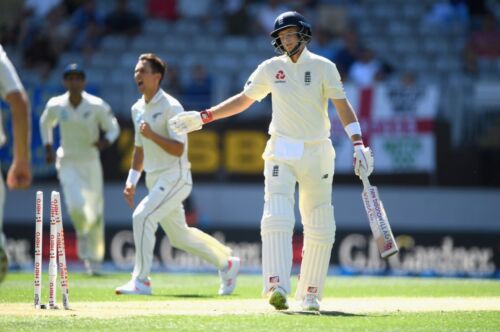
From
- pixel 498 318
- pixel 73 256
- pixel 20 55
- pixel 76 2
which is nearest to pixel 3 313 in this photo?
pixel 498 318

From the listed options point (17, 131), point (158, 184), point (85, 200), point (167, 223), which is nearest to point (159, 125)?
point (158, 184)

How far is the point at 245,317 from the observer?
866cm

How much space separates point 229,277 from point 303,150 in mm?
2741

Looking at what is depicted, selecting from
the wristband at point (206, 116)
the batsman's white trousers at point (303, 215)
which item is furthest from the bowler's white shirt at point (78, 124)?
the batsman's white trousers at point (303, 215)

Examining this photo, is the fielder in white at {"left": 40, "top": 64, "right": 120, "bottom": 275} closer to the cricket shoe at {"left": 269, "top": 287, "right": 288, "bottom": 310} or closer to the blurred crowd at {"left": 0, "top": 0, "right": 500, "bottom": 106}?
the blurred crowd at {"left": 0, "top": 0, "right": 500, "bottom": 106}

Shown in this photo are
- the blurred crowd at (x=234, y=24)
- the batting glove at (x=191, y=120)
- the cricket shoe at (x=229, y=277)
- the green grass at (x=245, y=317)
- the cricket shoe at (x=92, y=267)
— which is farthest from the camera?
the blurred crowd at (x=234, y=24)

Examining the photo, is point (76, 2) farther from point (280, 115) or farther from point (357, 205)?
point (280, 115)

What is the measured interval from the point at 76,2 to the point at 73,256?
6.33 metres

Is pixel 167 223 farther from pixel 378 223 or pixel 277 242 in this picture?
pixel 378 223

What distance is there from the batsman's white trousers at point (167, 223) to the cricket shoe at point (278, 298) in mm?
2286

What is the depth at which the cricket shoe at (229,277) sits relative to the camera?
11555 millimetres

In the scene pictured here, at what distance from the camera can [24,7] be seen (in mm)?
22094

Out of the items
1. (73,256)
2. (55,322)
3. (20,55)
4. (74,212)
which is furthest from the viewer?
(20,55)

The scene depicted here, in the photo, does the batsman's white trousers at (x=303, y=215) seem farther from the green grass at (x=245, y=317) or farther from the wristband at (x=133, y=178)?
the wristband at (x=133, y=178)
